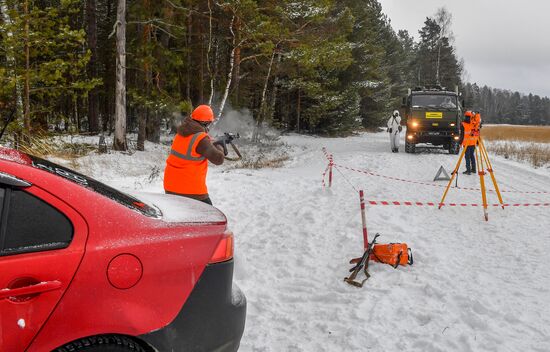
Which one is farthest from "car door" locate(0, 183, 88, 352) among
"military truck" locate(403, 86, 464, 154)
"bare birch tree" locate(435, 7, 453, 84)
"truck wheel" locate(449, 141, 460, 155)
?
"bare birch tree" locate(435, 7, 453, 84)

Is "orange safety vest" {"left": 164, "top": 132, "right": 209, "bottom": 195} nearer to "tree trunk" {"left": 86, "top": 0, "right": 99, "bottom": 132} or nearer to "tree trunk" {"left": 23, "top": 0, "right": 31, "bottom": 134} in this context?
"tree trunk" {"left": 23, "top": 0, "right": 31, "bottom": 134}

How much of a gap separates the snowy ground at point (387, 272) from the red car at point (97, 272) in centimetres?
140

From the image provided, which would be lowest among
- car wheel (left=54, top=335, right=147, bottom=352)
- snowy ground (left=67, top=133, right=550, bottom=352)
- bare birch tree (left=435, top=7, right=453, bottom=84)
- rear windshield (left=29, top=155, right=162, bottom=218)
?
snowy ground (left=67, top=133, right=550, bottom=352)

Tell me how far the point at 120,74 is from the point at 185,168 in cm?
1140

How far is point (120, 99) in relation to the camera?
1502 centimetres

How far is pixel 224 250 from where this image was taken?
2.55 m

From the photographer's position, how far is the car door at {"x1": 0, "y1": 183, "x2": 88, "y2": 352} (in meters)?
1.95

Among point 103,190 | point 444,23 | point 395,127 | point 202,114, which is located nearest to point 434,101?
point 395,127

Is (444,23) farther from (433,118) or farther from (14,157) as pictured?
(14,157)

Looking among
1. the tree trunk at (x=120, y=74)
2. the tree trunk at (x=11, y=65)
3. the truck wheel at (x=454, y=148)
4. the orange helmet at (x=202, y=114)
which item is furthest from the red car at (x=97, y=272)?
the truck wheel at (x=454, y=148)

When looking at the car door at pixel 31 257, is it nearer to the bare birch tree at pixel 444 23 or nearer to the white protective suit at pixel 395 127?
the white protective suit at pixel 395 127

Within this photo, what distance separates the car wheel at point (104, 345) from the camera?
2.04m

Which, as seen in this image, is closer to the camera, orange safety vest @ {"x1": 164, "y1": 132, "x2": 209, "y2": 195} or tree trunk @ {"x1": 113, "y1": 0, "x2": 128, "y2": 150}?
orange safety vest @ {"x1": 164, "y1": 132, "x2": 209, "y2": 195}

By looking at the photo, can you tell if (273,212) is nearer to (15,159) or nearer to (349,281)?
(349,281)
